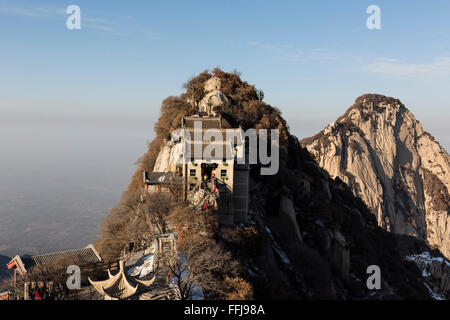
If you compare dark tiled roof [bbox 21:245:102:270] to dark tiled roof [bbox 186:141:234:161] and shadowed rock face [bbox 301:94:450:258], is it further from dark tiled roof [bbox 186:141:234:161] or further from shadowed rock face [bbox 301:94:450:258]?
shadowed rock face [bbox 301:94:450:258]

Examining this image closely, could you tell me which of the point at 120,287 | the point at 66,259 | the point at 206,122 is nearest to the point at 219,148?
the point at 206,122

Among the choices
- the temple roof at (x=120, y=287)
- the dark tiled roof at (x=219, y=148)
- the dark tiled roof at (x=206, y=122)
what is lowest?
the temple roof at (x=120, y=287)

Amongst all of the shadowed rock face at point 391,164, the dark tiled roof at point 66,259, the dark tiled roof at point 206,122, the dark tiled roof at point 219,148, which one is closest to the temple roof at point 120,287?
the dark tiled roof at point 66,259

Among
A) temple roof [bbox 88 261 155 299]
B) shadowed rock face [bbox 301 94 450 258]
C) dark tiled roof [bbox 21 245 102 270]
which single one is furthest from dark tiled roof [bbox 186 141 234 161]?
shadowed rock face [bbox 301 94 450 258]

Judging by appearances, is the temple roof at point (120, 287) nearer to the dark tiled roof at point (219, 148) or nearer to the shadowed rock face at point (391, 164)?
the dark tiled roof at point (219, 148)

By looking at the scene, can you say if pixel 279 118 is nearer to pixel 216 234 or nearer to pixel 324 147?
pixel 216 234
